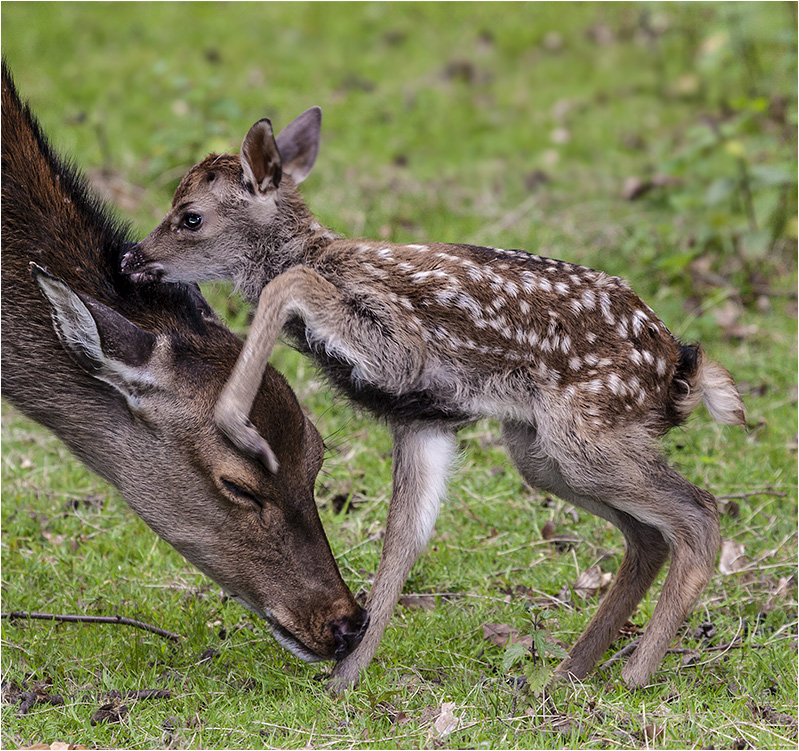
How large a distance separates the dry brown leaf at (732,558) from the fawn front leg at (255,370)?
7.33 ft

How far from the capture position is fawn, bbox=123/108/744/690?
3914 mm

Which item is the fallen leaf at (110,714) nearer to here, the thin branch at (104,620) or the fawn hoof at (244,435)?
the thin branch at (104,620)

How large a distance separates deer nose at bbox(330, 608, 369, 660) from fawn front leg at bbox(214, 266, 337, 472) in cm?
62

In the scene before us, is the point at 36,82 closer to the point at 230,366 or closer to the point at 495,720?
the point at 230,366

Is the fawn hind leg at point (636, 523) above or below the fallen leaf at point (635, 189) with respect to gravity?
below

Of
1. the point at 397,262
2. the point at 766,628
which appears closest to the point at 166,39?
the point at 397,262

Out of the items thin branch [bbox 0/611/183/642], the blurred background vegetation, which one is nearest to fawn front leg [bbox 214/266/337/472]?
thin branch [bbox 0/611/183/642]

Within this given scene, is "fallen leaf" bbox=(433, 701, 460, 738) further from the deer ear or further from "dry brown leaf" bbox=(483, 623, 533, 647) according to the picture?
the deer ear

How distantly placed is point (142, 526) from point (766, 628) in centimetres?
271

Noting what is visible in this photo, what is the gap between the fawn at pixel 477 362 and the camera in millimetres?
3914

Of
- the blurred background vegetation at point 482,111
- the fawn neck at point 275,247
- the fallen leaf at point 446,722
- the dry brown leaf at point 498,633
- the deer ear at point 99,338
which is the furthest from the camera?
the blurred background vegetation at point 482,111

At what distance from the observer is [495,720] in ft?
12.1

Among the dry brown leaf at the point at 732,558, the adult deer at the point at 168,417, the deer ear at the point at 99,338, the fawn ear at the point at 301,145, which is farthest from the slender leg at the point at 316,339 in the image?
the dry brown leaf at the point at 732,558

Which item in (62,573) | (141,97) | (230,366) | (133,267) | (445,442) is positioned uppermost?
(141,97)
